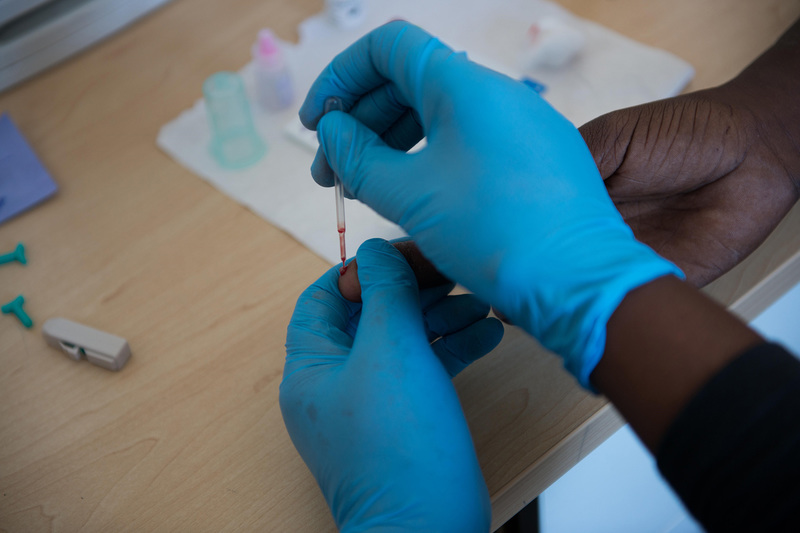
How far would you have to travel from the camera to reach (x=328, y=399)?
21.7 inches

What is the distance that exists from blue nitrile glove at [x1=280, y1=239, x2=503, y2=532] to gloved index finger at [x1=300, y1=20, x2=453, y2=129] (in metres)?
0.18

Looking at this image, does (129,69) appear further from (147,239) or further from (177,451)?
(177,451)

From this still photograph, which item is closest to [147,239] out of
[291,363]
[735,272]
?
[291,363]

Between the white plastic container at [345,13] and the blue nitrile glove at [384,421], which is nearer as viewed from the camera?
the blue nitrile glove at [384,421]

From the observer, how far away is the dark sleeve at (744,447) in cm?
37

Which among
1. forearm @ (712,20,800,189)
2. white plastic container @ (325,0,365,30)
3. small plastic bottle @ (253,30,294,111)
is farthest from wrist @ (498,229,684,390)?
white plastic container @ (325,0,365,30)

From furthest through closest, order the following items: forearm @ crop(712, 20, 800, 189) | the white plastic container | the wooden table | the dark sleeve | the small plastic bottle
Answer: the white plastic container
the small plastic bottle
forearm @ crop(712, 20, 800, 189)
the wooden table
the dark sleeve

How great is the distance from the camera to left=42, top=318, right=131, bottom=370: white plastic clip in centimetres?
69

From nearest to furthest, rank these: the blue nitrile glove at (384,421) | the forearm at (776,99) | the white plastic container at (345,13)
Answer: the blue nitrile glove at (384,421) → the forearm at (776,99) → the white plastic container at (345,13)

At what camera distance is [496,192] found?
0.51m

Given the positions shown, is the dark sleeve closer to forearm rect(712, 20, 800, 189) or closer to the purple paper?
forearm rect(712, 20, 800, 189)

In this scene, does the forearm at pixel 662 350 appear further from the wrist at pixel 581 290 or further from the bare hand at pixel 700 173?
the bare hand at pixel 700 173

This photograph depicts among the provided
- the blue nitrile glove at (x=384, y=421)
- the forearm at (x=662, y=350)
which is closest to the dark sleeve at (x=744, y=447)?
the forearm at (x=662, y=350)

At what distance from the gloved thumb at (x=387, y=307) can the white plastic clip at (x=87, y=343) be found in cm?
32
